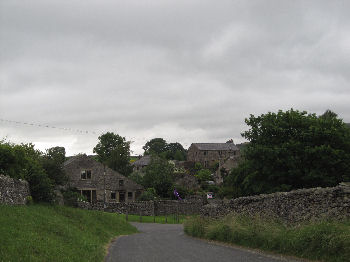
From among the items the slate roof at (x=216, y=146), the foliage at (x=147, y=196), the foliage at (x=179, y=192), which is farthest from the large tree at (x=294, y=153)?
the slate roof at (x=216, y=146)

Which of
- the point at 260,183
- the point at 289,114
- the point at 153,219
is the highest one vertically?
the point at 289,114

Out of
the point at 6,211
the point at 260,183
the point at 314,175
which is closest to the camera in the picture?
the point at 6,211

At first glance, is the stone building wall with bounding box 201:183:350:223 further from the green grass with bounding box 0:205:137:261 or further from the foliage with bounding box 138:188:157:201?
the foliage with bounding box 138:188:157:201

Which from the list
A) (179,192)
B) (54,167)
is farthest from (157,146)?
(54,167)

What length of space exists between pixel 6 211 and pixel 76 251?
12.6 ft

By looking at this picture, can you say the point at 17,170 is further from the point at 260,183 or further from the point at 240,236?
the point at 260,183

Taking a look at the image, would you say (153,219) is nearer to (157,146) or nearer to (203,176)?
(203,176)

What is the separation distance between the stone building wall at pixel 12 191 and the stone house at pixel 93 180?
4339 centimetres

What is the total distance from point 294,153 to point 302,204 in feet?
52.0

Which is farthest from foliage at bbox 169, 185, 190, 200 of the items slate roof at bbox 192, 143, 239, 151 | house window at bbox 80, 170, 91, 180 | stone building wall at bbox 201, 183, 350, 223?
slate roof at bbox 192, 143, 239, 151

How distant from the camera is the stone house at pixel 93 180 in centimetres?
6462

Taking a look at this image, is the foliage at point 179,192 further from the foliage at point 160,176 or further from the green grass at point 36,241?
the green grass at point 36,241

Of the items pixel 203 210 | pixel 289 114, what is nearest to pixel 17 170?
pixel 203 210

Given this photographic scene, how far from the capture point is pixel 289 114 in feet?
115
